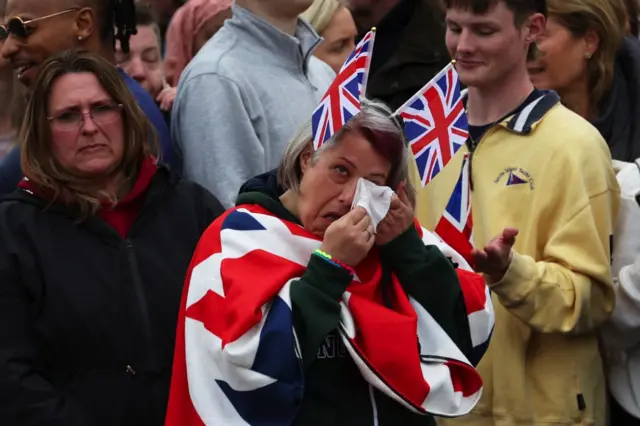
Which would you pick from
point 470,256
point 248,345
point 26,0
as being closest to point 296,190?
point 248,345

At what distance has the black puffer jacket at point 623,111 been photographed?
19.0 feet

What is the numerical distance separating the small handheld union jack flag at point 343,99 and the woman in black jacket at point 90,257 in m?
1.02

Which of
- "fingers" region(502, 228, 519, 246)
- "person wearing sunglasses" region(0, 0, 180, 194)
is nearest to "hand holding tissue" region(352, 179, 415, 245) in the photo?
"fingers" region(502, 228, 519, 246)

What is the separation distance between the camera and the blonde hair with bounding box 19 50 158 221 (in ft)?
15.0

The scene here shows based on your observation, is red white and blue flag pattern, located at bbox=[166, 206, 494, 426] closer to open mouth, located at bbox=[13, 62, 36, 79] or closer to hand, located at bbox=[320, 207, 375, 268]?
hand, located at bbox=[320, 207, 375, 268]

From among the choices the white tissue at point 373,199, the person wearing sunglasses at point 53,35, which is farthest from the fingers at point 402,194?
the person wearing sunglasses at point 53,35

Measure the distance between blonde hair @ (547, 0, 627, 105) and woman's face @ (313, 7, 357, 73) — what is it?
1.27 meters

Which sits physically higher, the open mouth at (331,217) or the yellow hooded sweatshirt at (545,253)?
the open mouth at (331,217)

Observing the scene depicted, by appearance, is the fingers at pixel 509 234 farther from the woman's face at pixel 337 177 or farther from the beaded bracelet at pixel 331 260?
the beaded bracelet at pixel 331 260

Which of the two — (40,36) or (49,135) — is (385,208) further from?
(40,36)

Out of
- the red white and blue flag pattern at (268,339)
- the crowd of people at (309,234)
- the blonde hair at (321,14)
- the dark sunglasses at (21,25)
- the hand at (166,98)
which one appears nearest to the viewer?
the red white and blue flag pattern at (268,339)

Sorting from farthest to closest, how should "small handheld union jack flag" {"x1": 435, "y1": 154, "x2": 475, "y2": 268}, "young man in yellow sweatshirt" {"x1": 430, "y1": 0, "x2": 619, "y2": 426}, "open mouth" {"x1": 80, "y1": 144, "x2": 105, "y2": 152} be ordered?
"young man in yellow sweatshirt" {"x1": 430, "y1": 0, "x2": 619, "y2": 426} < "open mouth" {"x1": 80, "y1": 144, "x2": 105, "y2": 152} < "small handheld union jack flag" {"x1": 435, "y1": 154, "x2": 475, "y2": 268}

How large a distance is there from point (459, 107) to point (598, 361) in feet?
4.13

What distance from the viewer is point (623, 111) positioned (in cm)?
586
